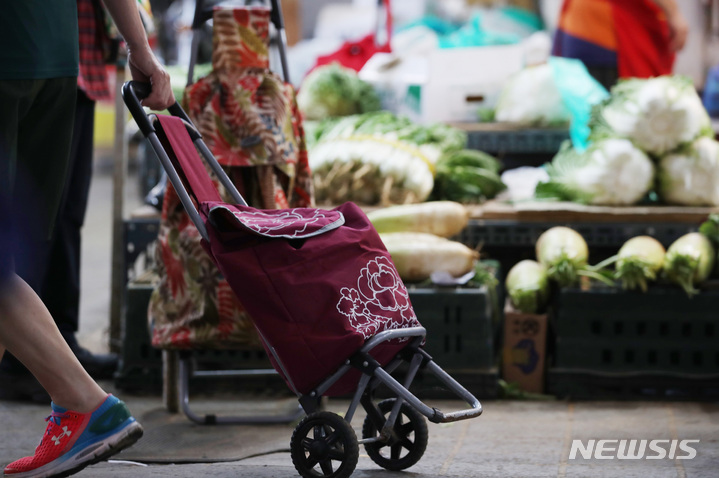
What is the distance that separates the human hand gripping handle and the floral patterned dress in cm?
52

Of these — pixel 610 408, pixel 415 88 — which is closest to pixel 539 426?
pixel 610 408

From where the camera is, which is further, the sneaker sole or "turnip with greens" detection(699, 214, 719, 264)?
"turnip with greens" detection(699, 214, 719, 264)

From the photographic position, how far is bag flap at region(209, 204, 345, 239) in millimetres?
2492

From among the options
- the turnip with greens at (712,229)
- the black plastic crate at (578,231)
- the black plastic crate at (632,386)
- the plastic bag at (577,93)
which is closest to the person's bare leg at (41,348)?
the black plastic crate at (632,386)

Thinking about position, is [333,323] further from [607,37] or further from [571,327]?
[607,37]

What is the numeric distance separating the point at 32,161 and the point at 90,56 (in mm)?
1468

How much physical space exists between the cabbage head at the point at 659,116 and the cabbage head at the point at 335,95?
6.03ft

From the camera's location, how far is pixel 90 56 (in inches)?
151

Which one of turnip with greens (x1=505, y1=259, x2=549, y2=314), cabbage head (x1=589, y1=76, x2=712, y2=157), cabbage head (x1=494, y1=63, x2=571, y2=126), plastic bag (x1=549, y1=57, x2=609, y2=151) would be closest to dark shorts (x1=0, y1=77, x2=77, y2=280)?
turnip with greens (x1=505, y1=259, x2=549, y2=314)

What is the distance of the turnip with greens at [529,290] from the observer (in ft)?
12.8

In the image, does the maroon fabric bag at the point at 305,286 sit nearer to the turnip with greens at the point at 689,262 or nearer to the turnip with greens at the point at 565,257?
the turnip with greens at the point at 565,257

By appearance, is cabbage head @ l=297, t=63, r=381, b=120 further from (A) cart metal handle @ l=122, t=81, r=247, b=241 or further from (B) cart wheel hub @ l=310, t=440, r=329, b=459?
(B) cart wheel hub @ l=310, t=440, r=329, b=459

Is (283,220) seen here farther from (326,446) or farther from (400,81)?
(400,81)

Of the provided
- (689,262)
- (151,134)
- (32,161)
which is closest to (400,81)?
(689,262)
